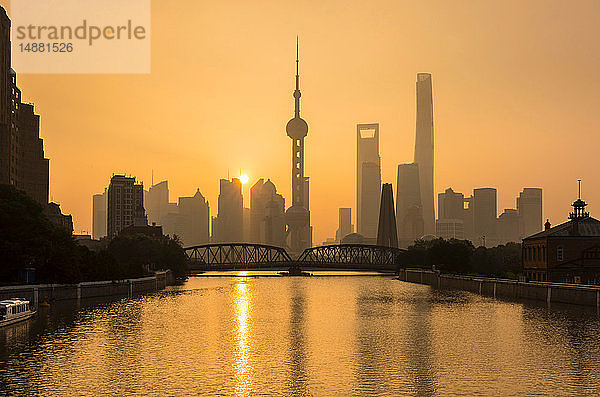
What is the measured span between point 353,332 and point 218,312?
32497 mm

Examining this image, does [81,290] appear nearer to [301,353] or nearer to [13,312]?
[13,312]

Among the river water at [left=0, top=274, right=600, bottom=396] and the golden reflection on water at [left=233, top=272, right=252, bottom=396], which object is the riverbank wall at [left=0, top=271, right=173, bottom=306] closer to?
the river water at [left=0, top=274, right=600, bottom=396]

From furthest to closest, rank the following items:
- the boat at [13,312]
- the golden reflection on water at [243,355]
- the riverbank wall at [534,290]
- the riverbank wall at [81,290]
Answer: the riverbank wall at [534,290]
the riverbank wall at [81,290]
the boat at [13,312]
the golden reflection on water at [243,355]

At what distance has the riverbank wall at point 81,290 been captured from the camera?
97.9 meters

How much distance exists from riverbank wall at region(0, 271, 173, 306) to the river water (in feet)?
14.4

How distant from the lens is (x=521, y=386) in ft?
149

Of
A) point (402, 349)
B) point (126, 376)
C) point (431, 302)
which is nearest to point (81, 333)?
point (126, 376)

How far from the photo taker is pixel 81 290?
387 feet

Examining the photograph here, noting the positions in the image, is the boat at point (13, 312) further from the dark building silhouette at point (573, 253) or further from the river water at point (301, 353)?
the dark building silhouette at point (573, 253)

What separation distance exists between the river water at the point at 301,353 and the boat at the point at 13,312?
1.38 meters

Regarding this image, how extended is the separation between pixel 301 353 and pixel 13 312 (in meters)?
37.4

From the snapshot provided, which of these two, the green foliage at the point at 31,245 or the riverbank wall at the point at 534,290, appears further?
the green foliage at the point at 31,245

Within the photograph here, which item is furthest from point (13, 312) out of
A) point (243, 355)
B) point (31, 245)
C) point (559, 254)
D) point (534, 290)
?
point (559, 254)

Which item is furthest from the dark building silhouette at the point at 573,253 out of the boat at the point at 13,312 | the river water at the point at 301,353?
the boat at the point at 13,312
